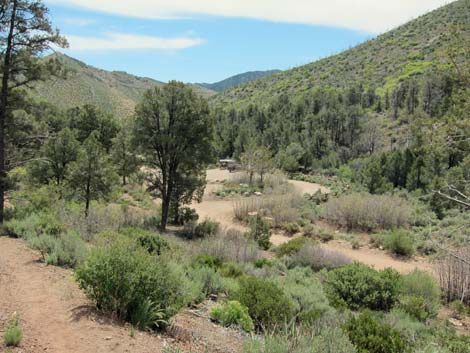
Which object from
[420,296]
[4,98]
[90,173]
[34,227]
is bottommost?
[420,296]

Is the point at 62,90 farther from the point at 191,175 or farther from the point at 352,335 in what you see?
the point at 352,335

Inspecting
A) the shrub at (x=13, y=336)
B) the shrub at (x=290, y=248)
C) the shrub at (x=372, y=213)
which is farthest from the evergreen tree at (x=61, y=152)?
the shrub at (x=13, y=336)

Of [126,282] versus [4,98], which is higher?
[4,98]

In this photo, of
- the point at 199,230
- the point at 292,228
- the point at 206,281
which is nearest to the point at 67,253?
the point at 206,281

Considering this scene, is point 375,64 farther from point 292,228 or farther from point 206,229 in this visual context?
point 206,229

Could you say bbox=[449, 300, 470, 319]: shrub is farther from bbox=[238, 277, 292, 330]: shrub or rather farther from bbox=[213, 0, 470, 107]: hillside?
bbox=[213, 0, 470, 107]: hillside

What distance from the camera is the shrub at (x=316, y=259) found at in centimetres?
1483

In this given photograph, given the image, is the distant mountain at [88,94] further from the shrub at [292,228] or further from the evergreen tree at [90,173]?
the shrub at [292,228]

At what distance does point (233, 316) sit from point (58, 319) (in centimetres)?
280

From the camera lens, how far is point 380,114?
58125 millimetres

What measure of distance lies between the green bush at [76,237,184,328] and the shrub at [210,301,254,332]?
1.25 metres

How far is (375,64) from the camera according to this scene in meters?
78.2

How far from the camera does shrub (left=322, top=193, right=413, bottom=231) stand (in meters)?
22.4

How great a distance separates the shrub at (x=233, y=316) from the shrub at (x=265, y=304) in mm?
236
